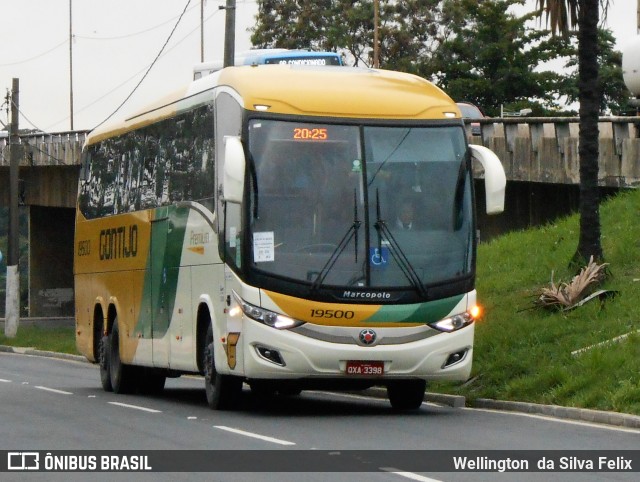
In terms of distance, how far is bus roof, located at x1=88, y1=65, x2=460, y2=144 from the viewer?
55.9 feet

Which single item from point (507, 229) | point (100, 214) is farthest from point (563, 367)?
point (507, 229)

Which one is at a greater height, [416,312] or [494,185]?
[494,185]

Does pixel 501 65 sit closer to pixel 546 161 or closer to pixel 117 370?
pixel 546 161

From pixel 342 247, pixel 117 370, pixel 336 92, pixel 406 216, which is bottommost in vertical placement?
pixel 117 370

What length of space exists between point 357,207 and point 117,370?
7.69 metres

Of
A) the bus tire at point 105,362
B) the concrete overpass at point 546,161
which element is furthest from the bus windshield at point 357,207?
the concrete overpass at point 546,161

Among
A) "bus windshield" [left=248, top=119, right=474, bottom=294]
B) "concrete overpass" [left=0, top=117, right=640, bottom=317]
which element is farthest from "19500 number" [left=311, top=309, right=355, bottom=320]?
"concrete overpass" [left=0, top=117, right=640, bottom=317]

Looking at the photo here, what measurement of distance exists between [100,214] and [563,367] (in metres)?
8.77

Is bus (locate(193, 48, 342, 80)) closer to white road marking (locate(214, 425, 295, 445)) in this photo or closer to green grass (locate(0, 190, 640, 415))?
green grass (locate(0, 190, 640, 415))

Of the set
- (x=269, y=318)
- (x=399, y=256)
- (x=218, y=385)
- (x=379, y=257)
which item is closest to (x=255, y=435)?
(x=269, y=318)

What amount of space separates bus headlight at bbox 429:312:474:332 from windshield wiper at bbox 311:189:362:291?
111 centimetres

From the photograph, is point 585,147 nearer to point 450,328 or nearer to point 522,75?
point 450,328

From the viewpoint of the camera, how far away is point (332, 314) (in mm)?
16391

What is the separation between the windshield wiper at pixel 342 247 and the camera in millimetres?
16453
